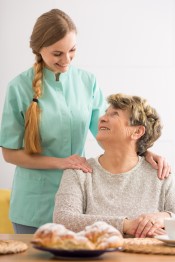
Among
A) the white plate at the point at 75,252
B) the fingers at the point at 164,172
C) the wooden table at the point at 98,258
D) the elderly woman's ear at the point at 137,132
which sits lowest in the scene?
the wooden table at the point at 98,258

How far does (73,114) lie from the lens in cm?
272

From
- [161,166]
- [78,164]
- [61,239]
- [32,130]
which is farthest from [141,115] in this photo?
[61,239]

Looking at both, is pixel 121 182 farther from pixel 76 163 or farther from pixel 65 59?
pixel 65 59

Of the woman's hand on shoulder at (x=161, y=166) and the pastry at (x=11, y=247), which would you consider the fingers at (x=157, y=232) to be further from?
the pastry at (x=11, y=247)

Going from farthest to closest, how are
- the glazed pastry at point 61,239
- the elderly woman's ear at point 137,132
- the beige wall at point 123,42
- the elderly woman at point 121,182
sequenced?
the beige wall at point 123,42
the elderly woman's ear at point 137,132
the elderly woman at point 121,182
the glazed pastry at point 61,239

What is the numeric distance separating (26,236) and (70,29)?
3.10ft

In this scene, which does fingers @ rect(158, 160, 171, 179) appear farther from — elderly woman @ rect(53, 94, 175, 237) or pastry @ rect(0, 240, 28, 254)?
pastry @ rect(0, 240, 28, 254)

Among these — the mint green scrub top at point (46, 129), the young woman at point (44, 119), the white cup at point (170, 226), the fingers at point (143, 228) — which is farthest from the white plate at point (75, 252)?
the mint green scrub top at point (46, 129)

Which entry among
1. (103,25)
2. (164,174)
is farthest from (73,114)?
(103,25)

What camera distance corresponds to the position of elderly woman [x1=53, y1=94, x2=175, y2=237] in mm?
2258

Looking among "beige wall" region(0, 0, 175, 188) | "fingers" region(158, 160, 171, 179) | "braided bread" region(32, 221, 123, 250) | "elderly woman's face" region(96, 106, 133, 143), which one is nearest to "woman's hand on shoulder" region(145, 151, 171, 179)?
"fingers" region(158, 160, 171, 179)

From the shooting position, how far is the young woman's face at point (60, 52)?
2582 millimetres

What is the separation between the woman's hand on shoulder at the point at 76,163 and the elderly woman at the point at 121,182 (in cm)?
2

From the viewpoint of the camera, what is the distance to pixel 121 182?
243 cm
